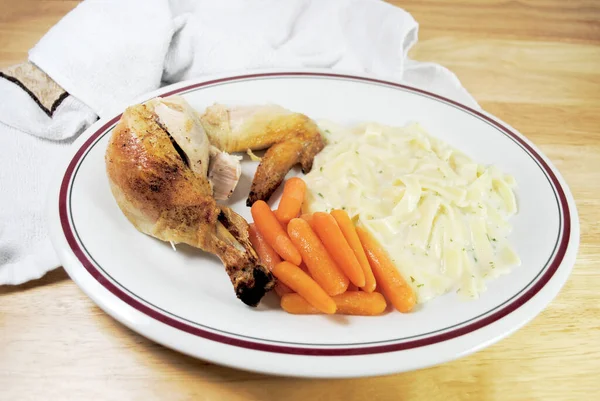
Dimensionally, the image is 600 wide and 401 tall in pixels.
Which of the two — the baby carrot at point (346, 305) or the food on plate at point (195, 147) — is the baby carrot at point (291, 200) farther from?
the baby carrot at point (346, 305)

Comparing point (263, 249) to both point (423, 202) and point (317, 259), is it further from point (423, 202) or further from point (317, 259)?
point (423, 202)

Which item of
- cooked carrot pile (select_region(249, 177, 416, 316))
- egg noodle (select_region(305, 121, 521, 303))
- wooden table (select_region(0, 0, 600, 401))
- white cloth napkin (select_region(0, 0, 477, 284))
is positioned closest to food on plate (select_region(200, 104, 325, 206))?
egg noodle (select_region(305, 121, 521, 303))

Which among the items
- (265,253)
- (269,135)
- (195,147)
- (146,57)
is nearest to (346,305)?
(265,253)

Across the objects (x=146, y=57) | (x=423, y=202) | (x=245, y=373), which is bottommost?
(x=245, y=373)

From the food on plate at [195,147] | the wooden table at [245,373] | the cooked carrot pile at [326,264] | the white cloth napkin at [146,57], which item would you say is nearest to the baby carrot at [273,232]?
the cooked carrot pile at [326,264]

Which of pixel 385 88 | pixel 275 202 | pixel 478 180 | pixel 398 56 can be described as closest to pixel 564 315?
pixel 478 180

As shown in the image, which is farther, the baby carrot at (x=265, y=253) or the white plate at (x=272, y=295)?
the baby carrot at (x=265, y=253)

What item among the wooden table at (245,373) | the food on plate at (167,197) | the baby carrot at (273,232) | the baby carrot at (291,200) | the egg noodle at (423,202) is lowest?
the wooden table at (245,373)
